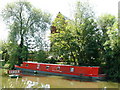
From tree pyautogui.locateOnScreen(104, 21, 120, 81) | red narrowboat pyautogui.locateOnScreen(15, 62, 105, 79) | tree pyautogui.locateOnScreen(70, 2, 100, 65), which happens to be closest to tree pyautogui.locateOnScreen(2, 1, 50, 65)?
red narrowboat pyautogui.locateOnScreen(15, 62, 105, 79)

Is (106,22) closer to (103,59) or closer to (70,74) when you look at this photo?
(103,59)

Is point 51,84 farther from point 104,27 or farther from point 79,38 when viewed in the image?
point 104,27

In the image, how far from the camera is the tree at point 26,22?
1911cm

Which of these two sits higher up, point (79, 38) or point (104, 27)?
point (104, 27)

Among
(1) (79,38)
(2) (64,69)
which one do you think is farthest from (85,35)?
(2) (64,69)

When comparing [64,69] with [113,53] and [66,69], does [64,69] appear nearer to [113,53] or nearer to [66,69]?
[66,69]

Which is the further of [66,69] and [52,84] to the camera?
[66,69]

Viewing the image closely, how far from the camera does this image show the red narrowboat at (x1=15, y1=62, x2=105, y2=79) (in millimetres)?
14109

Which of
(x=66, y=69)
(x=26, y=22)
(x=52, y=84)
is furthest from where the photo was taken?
(x=26, y=22)

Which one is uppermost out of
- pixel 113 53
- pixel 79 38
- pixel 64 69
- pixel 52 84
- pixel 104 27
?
pixel 104 27

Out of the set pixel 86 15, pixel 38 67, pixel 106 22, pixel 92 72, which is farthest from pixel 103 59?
pixel 38 67

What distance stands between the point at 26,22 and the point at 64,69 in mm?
8238

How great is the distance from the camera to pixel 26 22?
20.0m

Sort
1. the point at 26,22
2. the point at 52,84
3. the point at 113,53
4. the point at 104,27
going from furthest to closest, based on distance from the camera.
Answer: the point at 26,22, the point at 104,27, the point at 113,53, the point at 52,84
